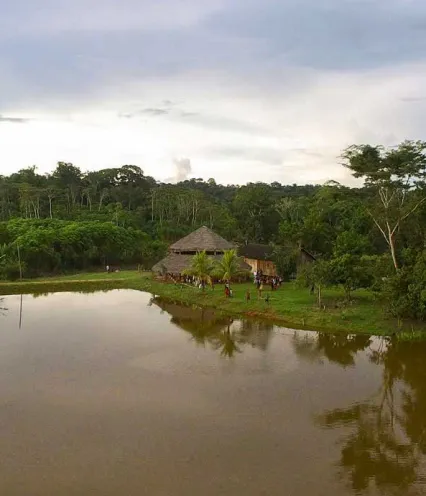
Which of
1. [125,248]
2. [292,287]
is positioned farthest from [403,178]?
[125,248]

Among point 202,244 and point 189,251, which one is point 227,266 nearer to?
point 202,244

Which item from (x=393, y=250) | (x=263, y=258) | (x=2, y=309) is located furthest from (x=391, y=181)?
(x=2, y=309)

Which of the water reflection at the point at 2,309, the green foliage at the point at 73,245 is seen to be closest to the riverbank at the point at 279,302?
the green foliage at the point at 73,245

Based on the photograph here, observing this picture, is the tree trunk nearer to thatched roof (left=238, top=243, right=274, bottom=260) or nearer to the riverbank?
the riverbank

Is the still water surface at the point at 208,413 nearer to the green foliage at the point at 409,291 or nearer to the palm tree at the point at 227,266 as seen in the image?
the green foliage at the point at 409,291

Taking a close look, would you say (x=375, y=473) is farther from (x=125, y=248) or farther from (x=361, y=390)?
(x=125, y=248)

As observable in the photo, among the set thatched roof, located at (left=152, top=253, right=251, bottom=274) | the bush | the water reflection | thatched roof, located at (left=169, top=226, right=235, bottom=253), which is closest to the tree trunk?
thatched roof, located at (left=152, top=253, right=251, bottom=274)
